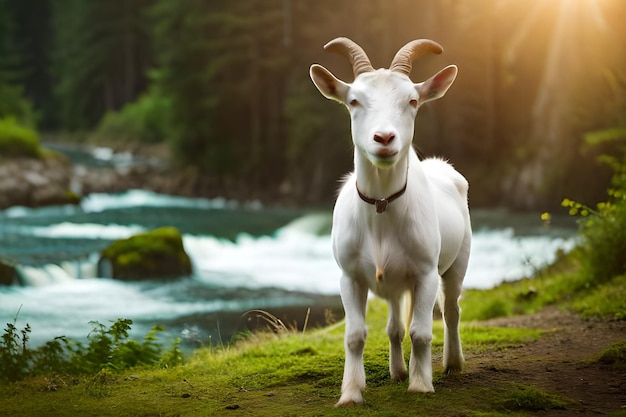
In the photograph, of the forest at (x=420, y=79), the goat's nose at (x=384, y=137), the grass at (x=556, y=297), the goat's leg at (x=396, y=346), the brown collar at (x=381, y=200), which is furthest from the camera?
the forest at (x=420, y=79)

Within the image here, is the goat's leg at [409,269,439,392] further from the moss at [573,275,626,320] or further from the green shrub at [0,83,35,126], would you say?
the green shrub at [0,83,35,126]

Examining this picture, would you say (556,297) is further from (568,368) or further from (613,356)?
(568,368)

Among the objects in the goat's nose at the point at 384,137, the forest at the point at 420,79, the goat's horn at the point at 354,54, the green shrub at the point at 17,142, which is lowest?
the goat's nose at the point at 384,137

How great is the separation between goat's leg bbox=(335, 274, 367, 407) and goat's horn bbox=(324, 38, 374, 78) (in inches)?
58.2

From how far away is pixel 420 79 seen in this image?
96.2 feet

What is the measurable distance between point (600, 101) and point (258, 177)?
1502 cm

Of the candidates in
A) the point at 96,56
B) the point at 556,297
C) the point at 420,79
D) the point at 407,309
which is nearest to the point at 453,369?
the point at 407,309

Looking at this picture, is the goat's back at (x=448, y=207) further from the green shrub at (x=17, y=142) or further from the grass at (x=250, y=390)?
the green shrub at (x=17, y=142)

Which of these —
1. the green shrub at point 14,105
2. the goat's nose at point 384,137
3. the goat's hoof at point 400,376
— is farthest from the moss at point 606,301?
the green shrub at point 14,105

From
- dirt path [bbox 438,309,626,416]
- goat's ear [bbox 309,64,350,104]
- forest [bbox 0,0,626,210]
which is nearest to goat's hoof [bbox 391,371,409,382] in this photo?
dirt path [bbox 438,309,626,416]

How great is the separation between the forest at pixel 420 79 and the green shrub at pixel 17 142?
678cm

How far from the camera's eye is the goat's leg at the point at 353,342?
17.1 ft

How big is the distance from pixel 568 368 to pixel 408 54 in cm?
296

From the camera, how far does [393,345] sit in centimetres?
599
